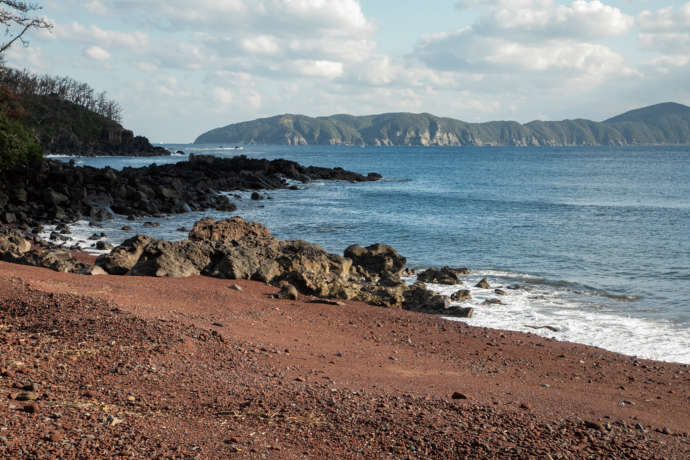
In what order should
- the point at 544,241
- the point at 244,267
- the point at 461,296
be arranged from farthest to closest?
the point at 544,241 < the point at 461,296 < the point at 244,267

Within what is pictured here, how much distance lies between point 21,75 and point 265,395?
469 feet

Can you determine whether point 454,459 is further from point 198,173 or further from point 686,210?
point 198,173

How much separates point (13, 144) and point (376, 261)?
19029 mm

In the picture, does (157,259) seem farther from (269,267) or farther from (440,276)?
(440,276)

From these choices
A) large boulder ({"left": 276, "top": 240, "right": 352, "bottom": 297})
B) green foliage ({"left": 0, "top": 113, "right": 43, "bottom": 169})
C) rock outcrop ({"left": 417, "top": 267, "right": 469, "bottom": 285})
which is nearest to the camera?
large boulder ({"left": 276, "top": 240, "right": 352, "bottom": 297})

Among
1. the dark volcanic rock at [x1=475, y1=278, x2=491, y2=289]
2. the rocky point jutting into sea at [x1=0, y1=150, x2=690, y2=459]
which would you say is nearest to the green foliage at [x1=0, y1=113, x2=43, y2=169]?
the rocky point jutting into sea at [x1=0, y1=150, x2=690, y2=459]

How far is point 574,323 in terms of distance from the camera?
505 inches

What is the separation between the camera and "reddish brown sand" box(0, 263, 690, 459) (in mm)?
5363

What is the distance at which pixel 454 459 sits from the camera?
532 cm

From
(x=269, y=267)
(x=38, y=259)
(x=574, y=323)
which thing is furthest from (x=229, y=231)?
(x=574, y=323)

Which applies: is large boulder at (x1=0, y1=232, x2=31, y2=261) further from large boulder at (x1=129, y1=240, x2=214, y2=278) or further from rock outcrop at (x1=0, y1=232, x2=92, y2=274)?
large boulder at (x1=129, y1=240, x2=214, y2=278)

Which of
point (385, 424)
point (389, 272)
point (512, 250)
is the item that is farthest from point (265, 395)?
point (512, 250)

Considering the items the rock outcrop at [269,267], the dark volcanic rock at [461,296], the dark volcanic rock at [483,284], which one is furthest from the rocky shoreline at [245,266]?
the dark volcanic rock at [483,284]

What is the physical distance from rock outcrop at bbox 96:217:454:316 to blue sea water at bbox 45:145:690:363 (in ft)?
5.55
